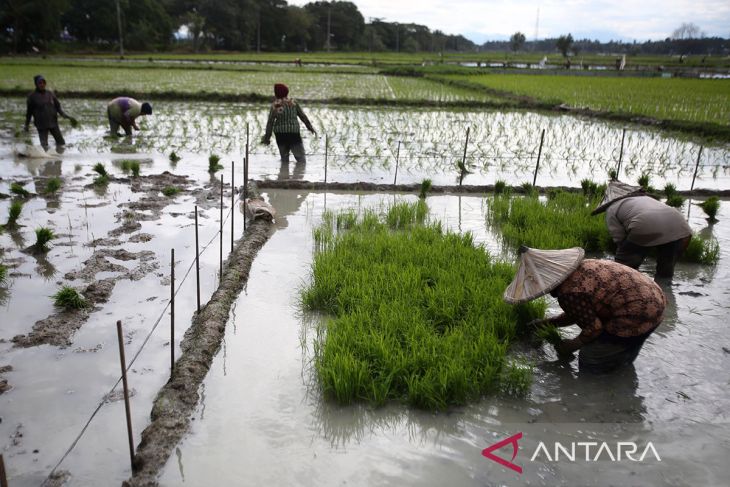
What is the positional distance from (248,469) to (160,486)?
38 cm

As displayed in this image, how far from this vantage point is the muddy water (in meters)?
2.47

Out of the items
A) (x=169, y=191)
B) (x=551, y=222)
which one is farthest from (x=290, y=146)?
(x=551, y=222)

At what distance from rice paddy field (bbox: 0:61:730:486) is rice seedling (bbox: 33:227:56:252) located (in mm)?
26

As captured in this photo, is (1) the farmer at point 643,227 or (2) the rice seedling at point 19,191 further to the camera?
(2) the rice seedling at point 19,191

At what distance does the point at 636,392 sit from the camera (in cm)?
309

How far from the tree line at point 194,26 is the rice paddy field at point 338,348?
3667 cm

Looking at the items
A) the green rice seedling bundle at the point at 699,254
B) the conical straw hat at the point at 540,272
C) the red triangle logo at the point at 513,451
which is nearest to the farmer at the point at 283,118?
the green rice seedling bundle at the point at 699,254

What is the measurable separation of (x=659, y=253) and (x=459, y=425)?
2749 millimetres

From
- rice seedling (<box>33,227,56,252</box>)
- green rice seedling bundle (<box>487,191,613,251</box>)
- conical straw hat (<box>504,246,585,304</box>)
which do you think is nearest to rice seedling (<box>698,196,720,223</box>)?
green rice seedling bundle (<box>487,191,613,251</box>)

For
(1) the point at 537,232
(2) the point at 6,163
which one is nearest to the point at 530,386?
(1) the point at 537,232

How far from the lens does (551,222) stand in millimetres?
5613

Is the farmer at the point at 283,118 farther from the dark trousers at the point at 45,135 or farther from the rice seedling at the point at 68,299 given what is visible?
the rice seedling at the point at 68,299

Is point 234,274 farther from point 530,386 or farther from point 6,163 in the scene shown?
point 6,163

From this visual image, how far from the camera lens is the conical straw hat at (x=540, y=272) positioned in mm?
2986
